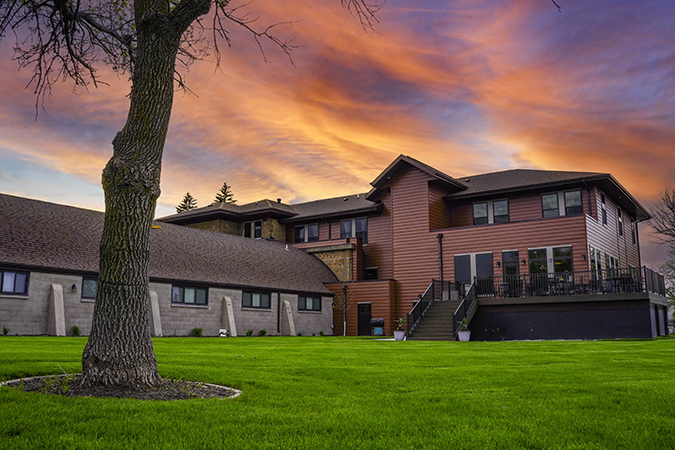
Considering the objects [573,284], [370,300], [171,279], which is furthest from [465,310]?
[171,279]

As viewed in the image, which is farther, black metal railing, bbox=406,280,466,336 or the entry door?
the entry door

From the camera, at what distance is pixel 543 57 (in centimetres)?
1984

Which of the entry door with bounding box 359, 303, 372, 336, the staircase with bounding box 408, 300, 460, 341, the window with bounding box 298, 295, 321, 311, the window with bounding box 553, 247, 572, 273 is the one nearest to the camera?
the staircase with bounding box 408, 300, 460, 341

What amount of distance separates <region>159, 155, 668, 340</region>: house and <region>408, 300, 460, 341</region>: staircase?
72mm

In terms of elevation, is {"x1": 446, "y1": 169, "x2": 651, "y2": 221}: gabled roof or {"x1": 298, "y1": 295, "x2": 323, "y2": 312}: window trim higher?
{"x1": 446, "y1": 169, "x2": 651, "y2": 221}: gabled roof

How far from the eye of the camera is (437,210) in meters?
34.2

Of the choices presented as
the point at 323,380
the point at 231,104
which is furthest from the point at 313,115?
the point at 323,380

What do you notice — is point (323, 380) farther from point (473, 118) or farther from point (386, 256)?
point (386, 256)

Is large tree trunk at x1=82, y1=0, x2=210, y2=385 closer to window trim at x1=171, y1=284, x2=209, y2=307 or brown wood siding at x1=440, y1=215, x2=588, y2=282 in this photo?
window trim at x1=171, y1=284, x2=209, y2=307

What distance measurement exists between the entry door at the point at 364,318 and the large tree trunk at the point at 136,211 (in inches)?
1133

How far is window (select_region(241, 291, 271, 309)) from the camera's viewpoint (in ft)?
99.1

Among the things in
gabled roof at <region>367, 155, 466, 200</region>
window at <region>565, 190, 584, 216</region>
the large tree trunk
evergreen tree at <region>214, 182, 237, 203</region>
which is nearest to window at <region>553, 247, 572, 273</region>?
window at <region>565, 190, 584, 216</region>

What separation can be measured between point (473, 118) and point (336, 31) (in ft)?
40.2

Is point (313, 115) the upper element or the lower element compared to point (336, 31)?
upper
